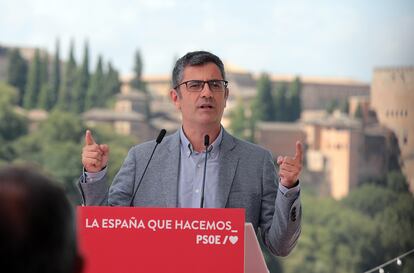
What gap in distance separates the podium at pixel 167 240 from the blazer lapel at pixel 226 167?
1.03 ft

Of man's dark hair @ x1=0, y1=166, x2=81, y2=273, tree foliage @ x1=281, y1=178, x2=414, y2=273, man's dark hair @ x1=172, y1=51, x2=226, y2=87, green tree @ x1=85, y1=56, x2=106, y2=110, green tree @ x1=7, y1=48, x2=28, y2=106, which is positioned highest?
man's dark hair @ x1=172, y1=51, x2=226, y2=87

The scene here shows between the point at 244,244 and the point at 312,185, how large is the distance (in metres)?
45.7

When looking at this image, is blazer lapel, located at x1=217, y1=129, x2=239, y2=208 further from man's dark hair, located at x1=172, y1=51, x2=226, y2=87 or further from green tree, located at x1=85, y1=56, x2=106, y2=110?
green tree, located at x1=85, y1=56, x2=106, y2=110

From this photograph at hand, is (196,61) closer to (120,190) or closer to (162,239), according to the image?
(120,190)

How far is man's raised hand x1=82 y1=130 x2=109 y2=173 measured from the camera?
1.62 metres

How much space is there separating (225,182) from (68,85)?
4771 cm

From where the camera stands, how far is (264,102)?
1945 inches

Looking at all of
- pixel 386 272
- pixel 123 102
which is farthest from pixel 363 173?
pixel 386 272

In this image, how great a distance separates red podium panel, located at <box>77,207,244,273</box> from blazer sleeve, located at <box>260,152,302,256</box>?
26 centimetres

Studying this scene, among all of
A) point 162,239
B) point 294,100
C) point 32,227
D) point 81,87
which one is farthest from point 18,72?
point 32,227

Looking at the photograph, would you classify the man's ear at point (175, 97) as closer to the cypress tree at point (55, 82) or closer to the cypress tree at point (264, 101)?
the cypress tree at point (264, 101)

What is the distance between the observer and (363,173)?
149 feet

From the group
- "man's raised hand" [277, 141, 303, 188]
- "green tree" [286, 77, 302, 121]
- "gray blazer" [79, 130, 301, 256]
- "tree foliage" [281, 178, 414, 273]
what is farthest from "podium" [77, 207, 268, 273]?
"green tree" [286, 77, 302, 121]

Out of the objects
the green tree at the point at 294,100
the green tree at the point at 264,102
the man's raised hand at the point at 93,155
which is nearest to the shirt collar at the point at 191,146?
the man's raised hand at the point at 93,155
